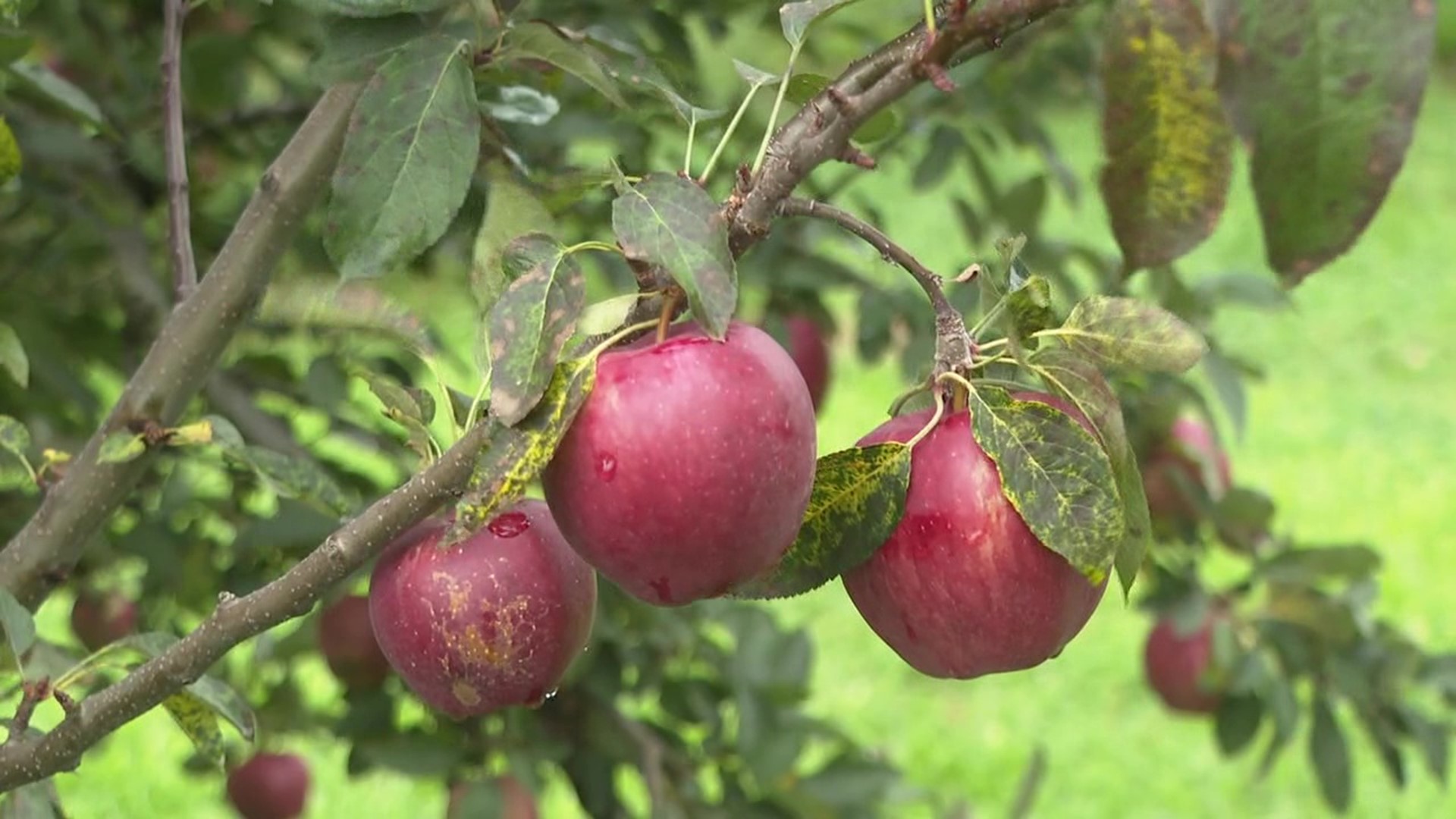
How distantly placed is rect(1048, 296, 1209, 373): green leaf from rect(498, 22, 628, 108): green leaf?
235mm

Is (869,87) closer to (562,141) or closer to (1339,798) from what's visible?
(562,141)

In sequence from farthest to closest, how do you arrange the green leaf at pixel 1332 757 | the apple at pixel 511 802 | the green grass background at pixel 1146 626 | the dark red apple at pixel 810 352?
1. the green grass background at pixel 1146 626
2. the green leaf at pixel 1332 757
3. the dark red apple at pixel 810 352
4. the apple at pixel 511 802

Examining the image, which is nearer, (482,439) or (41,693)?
(482,439)

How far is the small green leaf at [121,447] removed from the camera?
88cm

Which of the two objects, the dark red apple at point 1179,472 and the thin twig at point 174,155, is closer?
the thin twig at point 174,155

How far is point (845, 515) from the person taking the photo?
2.19ft

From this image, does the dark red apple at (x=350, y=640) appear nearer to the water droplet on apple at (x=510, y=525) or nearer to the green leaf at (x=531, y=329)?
the water droplet on apple at (x=510, y=525)

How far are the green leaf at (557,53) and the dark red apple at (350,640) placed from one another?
0.67 m

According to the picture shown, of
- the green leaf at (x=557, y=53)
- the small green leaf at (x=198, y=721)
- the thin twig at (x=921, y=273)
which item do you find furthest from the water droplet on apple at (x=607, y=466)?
the small green leaf at (x=198, y=721)

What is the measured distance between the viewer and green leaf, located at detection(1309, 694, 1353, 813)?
176cm

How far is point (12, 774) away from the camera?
0.77 metres

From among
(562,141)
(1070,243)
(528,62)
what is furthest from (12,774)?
(1070,243)

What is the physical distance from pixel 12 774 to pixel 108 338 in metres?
0.90

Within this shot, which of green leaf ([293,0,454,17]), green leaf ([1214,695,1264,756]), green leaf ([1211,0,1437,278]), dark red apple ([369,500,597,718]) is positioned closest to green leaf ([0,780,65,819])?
dark red apple ([369,500,597,718])
